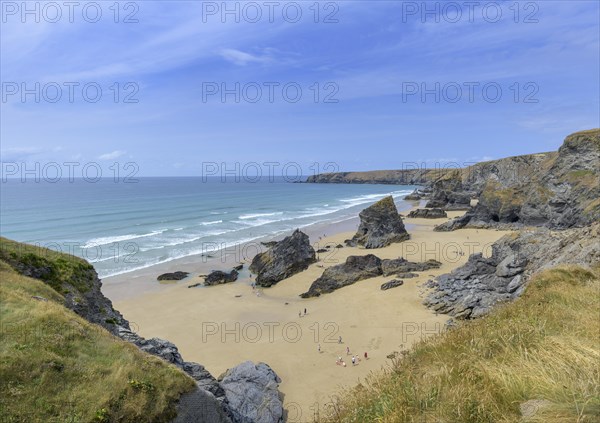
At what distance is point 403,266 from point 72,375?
106 ft

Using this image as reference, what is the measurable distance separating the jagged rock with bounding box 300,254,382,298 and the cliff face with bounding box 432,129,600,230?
2580 cm

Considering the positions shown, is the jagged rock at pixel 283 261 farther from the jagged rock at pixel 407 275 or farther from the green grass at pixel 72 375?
the green grass at pixel 72 375

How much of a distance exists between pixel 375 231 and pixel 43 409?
154ft

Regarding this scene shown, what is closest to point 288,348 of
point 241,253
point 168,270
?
point 168,270

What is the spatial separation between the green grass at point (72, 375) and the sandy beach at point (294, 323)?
26.9 feet

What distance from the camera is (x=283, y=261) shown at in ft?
134

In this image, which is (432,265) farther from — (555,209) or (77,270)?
(77,270)

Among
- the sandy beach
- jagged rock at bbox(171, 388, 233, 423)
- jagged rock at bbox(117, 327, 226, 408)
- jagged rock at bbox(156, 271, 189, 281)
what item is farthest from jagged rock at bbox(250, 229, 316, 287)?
jagged rock at bbox(171, 388, 233, 423)

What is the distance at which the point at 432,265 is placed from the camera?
37594mm

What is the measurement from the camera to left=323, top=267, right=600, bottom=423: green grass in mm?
4969

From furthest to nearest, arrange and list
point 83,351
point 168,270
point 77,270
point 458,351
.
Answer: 1. point 168,270
2. point 77,270
3. point 83,351
4. point 458,351

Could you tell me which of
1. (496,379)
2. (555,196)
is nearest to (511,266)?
(496,379)

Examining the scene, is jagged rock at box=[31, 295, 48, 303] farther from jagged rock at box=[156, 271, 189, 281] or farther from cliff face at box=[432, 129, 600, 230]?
cliff face at box=[432, 129, 600, 230]

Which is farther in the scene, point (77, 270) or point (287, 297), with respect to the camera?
point (287, 297)
